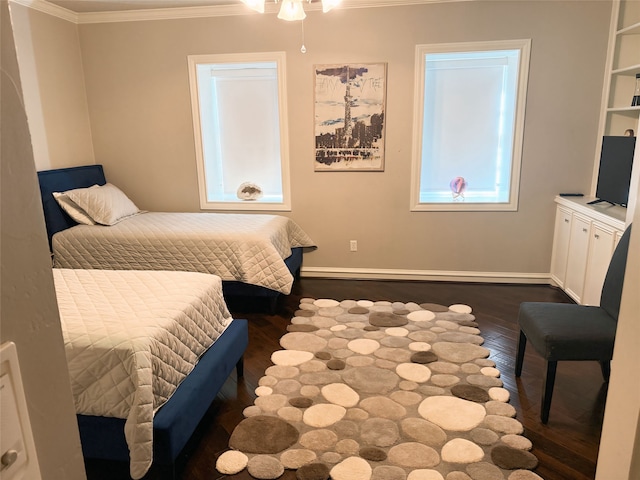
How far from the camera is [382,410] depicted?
2518mm

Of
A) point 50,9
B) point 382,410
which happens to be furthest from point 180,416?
point 50,9

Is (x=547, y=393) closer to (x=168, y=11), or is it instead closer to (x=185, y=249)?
(x=185, y=249)

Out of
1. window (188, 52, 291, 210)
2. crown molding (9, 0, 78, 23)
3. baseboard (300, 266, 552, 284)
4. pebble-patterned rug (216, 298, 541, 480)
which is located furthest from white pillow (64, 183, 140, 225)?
pebble-patterned rug (216, 298, 541, 480)

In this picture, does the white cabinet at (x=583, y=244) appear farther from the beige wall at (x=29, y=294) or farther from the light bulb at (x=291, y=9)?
the beige wall at (x=29, y=294)

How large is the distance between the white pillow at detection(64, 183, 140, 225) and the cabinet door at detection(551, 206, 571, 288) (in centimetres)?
409

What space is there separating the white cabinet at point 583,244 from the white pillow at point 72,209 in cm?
424

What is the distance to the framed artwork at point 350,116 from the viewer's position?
4.31 metres

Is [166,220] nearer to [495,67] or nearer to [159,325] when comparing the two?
[159,325]

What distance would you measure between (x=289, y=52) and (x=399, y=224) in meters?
1.97

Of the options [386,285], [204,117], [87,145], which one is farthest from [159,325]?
[87,145]

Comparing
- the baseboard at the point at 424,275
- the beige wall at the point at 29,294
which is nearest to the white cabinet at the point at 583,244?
the baseboard at the point at 424,275

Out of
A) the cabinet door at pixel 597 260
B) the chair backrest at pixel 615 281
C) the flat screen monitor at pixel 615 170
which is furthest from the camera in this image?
the flat screen monitor at pixel 615 170

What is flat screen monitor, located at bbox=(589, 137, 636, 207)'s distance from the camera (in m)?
3.45

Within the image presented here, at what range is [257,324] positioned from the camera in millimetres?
3645
